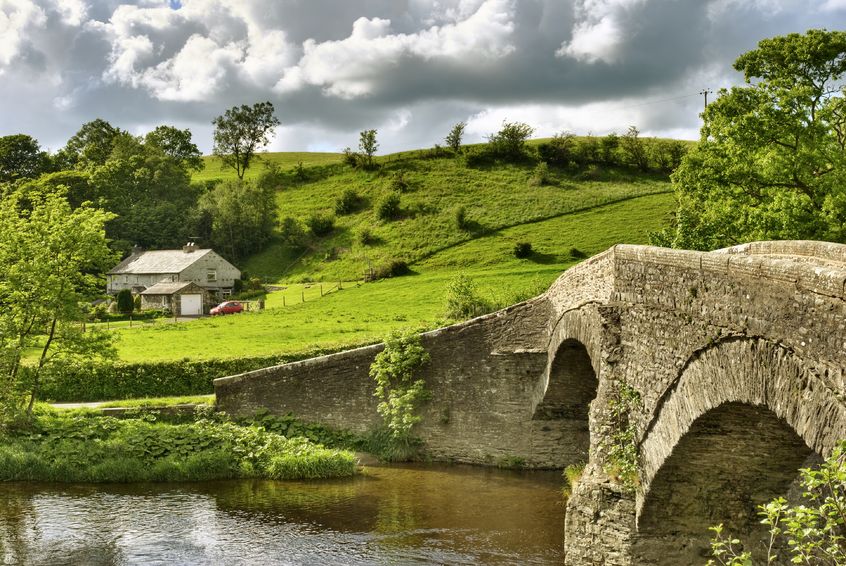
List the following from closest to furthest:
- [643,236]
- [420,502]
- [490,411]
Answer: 1. [420,502]
2. [490,411]
3. [643,236]

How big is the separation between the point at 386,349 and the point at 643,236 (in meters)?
33.4

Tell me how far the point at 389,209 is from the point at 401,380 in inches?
1656

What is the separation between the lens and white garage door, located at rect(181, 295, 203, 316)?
177 feet

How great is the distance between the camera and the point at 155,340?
35.7m

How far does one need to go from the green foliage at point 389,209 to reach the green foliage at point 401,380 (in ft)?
136

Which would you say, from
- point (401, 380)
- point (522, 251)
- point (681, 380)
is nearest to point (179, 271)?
point (522, 251)

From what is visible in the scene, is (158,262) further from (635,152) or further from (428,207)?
(635,152)

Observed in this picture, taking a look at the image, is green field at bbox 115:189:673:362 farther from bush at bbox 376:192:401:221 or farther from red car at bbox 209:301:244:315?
bush at bbox 376:192:401:221

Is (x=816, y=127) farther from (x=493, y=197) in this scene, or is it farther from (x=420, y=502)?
(x=493, y=197)

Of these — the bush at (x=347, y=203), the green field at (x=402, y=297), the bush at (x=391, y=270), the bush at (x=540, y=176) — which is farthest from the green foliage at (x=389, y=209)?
the bush at (x=391, y=270)

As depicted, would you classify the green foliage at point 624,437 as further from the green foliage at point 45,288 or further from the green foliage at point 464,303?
the green foliage at point 464,303

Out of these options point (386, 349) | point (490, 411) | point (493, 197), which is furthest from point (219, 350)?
point (493, 197)

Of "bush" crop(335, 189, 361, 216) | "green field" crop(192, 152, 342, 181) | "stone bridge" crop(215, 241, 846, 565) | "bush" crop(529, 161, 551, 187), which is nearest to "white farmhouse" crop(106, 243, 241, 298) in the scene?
"bush" crop(335, 189, 361, 216)

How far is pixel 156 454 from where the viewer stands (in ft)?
72.6
